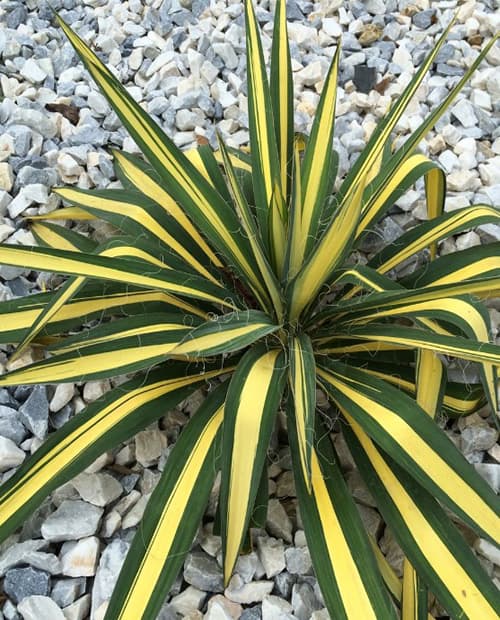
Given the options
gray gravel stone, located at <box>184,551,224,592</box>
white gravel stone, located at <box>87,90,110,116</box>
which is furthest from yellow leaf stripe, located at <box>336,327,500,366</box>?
white gravel stone, located at <box>87,90,110,116</box>

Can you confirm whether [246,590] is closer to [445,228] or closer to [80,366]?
[80,366]

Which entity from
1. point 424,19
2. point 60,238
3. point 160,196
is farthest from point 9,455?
point 424,19

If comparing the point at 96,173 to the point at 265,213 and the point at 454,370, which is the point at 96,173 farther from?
the point at 454,370

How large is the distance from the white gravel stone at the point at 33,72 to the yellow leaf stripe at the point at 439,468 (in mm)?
1399

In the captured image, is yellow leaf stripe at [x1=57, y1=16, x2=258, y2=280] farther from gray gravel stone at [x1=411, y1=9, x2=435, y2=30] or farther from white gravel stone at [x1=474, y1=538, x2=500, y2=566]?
gray gravel stone at [x1=411, y1=9, x2=435, y2=30]

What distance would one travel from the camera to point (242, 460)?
86cm

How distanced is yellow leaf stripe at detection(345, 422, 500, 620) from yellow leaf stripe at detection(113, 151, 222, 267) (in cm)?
52

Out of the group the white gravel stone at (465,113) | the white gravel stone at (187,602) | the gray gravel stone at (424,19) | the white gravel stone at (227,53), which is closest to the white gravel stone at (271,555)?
the white gravel stone at (187,602)

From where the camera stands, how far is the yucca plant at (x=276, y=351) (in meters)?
0.88

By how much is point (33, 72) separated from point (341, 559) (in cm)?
155

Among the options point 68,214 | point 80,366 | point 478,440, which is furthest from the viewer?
point 68,214

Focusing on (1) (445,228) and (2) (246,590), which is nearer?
(2) (246,590)

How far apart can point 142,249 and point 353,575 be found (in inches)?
25.3

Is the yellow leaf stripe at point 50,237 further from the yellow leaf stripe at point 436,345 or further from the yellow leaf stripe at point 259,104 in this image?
the yellow leaf stripe at point 436,345
